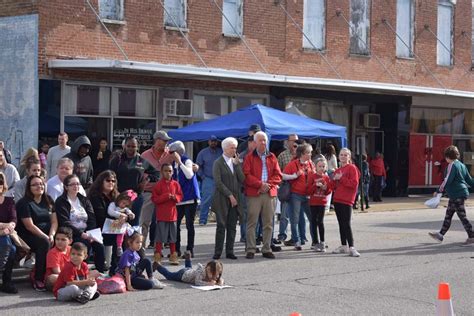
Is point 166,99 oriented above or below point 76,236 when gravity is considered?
above

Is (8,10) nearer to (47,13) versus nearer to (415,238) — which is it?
(47,13)

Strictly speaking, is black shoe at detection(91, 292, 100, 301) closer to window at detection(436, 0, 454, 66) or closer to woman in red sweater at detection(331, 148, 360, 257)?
woman in red sweater at detection(331, 148, 360, 257)

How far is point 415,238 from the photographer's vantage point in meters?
17.4

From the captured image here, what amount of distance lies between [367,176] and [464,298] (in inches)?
607

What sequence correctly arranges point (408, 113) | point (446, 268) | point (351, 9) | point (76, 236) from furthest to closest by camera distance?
point (408, 113)
point (351, 9)
point (446, 268)
point (76, 236)

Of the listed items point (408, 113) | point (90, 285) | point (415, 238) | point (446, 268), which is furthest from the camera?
point (408, 113)

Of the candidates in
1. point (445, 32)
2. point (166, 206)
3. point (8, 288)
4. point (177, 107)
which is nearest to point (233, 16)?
point (177, 107)

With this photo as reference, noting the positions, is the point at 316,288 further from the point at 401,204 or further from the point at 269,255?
the point at 401,204

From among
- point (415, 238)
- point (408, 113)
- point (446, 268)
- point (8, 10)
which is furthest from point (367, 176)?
point (446, 268)

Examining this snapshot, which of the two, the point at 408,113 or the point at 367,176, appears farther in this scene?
the point at 408,113

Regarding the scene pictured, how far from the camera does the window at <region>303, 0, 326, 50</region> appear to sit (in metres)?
27.9

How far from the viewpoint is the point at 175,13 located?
79.7ft

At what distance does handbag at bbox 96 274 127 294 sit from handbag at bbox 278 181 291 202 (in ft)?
16.7

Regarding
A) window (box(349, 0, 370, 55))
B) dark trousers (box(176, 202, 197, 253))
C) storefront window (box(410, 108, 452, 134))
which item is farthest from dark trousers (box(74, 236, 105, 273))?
storefront window (box(410, 108, 452, 134))
